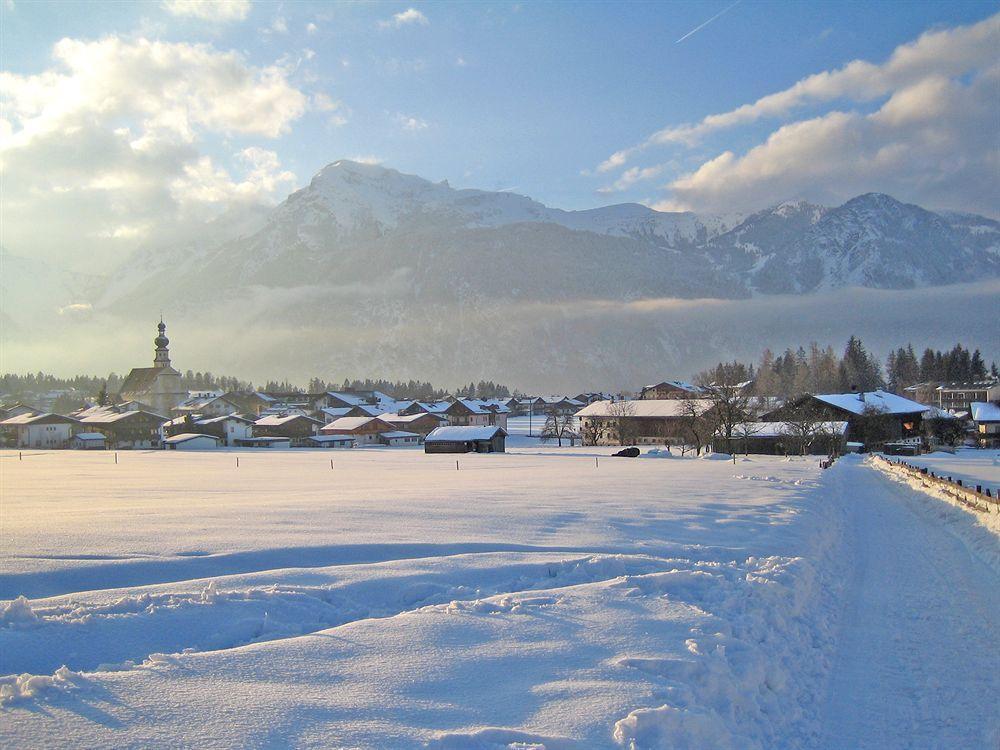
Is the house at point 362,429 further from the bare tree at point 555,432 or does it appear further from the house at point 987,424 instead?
the house at point 987,424

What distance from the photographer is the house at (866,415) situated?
85438 millimetres

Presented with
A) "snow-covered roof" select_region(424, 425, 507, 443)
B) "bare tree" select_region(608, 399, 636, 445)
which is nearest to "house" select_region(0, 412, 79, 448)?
"snow-covered roof" select_region(424, 425, 507, 443)

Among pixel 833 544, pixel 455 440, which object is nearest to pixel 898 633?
pixel 833 544

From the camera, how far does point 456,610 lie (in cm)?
926

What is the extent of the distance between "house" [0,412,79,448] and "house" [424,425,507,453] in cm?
7065

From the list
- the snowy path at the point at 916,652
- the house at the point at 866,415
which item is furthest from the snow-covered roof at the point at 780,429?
the snowy path at the point at 916,652

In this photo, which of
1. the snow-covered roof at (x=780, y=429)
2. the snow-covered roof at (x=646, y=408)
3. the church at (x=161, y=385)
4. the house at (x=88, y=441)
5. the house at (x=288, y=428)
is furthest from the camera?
the church at (x=161, y=385)

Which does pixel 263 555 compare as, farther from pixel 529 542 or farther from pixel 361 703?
pixel 361 703

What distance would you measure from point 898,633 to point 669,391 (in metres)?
129

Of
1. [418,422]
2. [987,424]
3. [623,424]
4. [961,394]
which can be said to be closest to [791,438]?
[623,424]

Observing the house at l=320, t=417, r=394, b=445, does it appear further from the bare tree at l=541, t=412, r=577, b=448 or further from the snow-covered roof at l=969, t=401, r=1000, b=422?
the snow-covered roof at l=969, t=401, r=1000, b=422

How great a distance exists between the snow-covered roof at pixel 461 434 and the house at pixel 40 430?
231 ft

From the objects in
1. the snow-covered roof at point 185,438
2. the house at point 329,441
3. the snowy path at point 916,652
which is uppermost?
the snow-covered roof at point 185,438

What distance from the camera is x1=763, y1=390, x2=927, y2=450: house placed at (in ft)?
280
